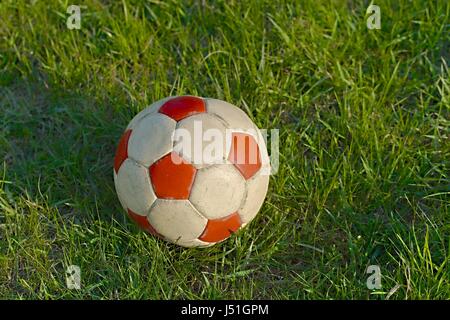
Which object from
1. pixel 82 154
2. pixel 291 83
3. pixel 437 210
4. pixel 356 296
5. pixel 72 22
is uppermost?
pixel 72 22

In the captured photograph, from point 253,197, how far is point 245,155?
0.16 meters

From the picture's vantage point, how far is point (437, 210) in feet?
8.20

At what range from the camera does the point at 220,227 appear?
223 cm

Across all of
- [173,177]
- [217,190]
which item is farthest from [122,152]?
[217,190]

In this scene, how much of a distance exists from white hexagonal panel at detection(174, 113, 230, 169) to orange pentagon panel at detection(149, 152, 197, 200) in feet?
0.09

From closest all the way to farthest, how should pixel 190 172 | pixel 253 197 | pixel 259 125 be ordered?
pixel 190 172 → pixel 253 197 → pixel 259 125

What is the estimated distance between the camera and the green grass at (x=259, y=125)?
2.35 metres

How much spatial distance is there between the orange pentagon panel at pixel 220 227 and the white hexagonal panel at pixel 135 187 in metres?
0.22

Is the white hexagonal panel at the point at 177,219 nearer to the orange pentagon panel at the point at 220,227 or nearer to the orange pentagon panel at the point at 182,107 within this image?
the orange pentagon panel at the point at 220,227

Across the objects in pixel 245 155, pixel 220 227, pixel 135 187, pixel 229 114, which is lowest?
pixel 220 227

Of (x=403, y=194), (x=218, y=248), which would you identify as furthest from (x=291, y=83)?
(x=218, y=248)

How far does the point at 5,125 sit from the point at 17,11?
0.69 metres

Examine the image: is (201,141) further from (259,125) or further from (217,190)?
(259,125)

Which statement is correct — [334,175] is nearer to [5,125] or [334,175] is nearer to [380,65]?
[380,65]
